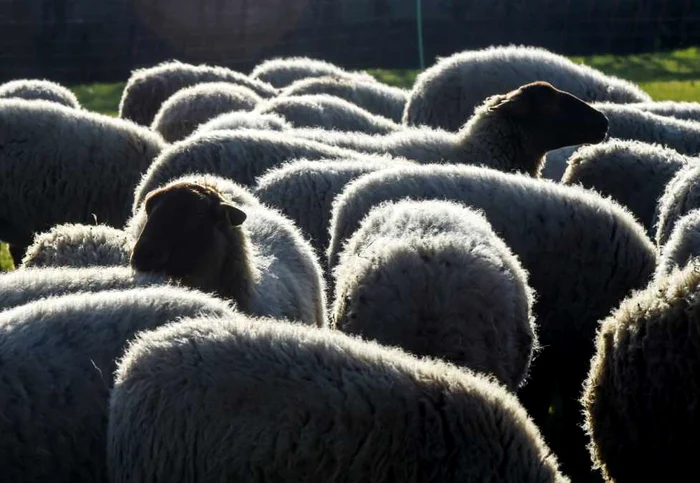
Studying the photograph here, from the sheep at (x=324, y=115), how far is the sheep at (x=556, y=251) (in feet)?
9.27

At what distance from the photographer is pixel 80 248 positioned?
217 inches

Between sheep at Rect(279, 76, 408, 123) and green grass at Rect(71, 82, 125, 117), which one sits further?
green grass at Rect(71, 82, 125, 117)

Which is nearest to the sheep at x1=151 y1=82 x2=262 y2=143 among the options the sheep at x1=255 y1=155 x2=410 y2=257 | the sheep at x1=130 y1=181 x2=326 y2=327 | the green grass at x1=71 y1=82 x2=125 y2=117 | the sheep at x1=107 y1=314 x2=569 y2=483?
the sheep at x1=255 y1=155 x2=410 y2=257

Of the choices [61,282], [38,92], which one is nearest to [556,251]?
[61,282]

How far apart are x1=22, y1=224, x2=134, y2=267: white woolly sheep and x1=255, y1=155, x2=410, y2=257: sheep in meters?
1.14

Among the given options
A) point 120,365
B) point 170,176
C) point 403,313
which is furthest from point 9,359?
point 170,176

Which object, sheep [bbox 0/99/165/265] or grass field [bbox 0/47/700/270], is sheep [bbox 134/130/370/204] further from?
grass field [bbox 0/47/700/270]

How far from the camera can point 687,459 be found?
13.5 ft

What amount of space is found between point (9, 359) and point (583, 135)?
4.55 metres

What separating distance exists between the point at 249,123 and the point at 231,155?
38.1 inches

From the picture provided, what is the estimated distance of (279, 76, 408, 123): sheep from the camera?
10.7 metres

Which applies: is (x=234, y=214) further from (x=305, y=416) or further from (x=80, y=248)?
(x=305, y=416)

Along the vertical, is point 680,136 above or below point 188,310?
below

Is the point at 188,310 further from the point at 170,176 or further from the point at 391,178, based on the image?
the point at 170,176
